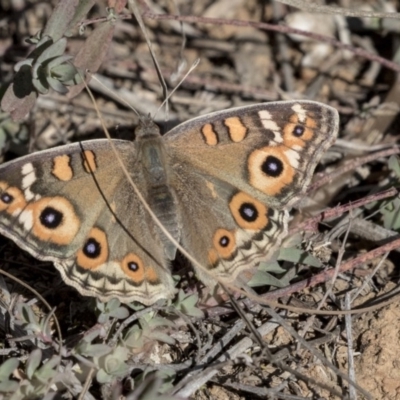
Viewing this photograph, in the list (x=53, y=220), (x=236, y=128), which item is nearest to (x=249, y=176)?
(x=236, y=128)

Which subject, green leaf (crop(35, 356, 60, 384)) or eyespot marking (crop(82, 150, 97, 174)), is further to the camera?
Answer: eyespot marking (crop(82, 150, 97, 174))

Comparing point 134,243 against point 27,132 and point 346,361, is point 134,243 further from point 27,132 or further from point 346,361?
point 27,132

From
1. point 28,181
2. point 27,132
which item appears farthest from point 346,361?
point 27,132

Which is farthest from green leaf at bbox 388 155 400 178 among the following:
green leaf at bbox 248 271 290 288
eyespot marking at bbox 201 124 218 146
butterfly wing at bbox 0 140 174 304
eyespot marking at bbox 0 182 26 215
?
eyespot marking at bbox 0 182 26 215

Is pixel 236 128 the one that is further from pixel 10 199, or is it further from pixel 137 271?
pixel 10 199

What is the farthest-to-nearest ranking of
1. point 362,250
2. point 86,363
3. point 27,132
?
point 27,132
point 362,250
point 86,363

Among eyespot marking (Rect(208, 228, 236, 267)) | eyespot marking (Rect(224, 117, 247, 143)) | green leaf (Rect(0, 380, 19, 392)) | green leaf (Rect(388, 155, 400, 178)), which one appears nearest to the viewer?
green leaf (Rect(0, 380, 19, 392))

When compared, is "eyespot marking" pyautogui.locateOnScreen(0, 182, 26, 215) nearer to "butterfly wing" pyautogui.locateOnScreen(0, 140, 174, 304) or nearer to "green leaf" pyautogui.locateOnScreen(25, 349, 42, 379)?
"butterfly wing" pyautogui.locateOnScreen(0, 140, 174, 304)
